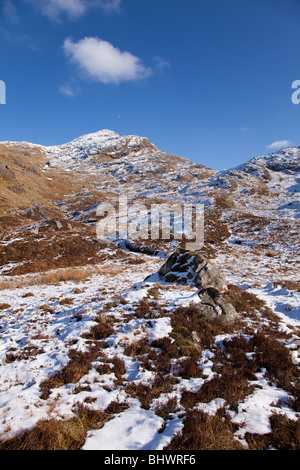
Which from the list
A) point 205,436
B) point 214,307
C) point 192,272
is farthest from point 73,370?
point 192,272

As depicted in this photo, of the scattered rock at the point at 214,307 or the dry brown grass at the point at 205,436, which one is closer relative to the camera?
the dry brown grass at the point at 205,436

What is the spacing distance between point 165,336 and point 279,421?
4.11 metres

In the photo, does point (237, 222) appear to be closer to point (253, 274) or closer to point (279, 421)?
point (253, 274)

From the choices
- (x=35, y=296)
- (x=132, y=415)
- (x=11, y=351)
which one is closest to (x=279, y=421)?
(x=132, y=415)

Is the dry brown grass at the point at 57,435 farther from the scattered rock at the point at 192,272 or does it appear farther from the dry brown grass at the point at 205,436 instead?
the scattered rock at the point at 192,272

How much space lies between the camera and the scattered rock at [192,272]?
14154 mm

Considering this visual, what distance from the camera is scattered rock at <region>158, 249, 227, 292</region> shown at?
14.2 metres

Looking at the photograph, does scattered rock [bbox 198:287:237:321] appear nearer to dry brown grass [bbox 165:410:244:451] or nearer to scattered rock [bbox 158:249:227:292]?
scattered rock [bbox 158:249:227:292]

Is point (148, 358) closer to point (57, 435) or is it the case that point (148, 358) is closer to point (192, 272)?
point (57, 435)

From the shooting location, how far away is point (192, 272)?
15.1m

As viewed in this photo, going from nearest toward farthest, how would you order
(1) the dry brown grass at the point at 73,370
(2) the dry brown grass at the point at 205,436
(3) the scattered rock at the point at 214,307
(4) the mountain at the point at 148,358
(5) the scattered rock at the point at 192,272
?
(2) the dry brown grass at the point at 205,436
(4) the mountain at the point at 148,358
(1) the dry brown grass at the point at 73,370
(3) the scattered rock at the point at 214,307
(5) the scattered rock at the point at 192,272

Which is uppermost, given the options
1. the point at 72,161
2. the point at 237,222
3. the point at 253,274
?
the point at 72,161

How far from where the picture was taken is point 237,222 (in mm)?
49781

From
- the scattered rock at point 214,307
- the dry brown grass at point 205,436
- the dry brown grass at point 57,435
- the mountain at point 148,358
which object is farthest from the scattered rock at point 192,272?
the dry brown grass at point 57,435
